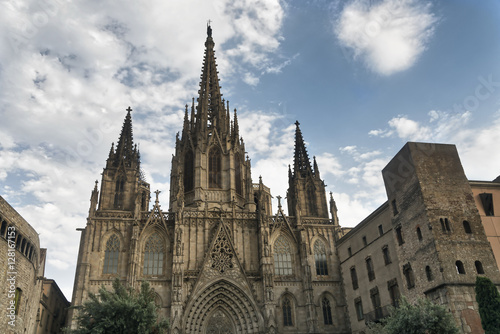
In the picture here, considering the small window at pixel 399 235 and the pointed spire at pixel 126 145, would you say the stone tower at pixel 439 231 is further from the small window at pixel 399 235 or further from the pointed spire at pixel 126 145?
the pointed spire at pixel 126 145

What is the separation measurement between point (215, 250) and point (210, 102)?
2078 centimetres

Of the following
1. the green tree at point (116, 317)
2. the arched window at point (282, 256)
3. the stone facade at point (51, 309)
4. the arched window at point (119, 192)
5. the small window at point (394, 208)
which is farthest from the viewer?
the arched window at point (119, 192)

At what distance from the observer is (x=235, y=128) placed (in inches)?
1940

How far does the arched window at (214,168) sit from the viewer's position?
1754 inches

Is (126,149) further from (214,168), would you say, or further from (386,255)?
(386,255)

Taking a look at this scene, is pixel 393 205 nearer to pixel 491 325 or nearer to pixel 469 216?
pixel 469 216

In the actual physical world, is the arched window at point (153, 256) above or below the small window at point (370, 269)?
above

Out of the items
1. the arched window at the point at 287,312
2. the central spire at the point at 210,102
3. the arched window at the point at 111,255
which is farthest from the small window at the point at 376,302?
the central spire at the point at 210,102

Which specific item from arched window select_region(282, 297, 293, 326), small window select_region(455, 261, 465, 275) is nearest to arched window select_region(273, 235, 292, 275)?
arched window select_region(282, 297, 293, 326)

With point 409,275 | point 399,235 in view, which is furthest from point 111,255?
point 409,275

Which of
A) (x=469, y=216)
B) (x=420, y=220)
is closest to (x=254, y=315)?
(x=420, y=220)

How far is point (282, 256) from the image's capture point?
40.6 meters

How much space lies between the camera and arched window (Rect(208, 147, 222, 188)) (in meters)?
44.6

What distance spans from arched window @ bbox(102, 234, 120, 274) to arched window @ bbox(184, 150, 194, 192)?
921cm
